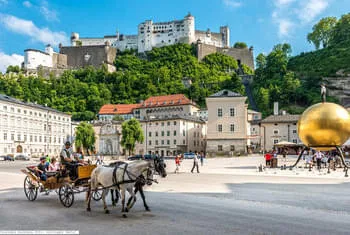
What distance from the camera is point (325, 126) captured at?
3.73 meters

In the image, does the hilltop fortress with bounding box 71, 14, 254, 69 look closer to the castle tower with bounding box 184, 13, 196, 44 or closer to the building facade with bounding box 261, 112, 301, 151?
the castle tower with bounding box 184, 13, 196, 44

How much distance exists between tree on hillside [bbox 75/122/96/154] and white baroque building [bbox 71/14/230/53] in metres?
72.5

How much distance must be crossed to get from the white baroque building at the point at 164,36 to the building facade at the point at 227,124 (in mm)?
81829

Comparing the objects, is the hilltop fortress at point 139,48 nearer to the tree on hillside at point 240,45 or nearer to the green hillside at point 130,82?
the green hillside at point 130,82

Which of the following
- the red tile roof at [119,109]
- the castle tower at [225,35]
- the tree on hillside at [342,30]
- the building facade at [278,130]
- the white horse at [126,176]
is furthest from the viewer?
the castle tower at [225,35]

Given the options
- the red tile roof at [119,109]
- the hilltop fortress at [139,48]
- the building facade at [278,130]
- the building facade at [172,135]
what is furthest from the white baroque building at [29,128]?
the hilltop fortress at [139,48]

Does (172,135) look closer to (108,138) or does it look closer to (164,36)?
(108,138)

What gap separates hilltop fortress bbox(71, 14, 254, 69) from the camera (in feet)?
448

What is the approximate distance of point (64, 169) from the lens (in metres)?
12.5

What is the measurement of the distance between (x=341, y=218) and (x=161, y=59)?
416 feet

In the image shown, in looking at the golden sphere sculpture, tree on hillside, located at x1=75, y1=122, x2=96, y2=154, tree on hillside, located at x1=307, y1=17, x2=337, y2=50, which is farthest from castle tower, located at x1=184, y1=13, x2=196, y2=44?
the golden sphere sculpture

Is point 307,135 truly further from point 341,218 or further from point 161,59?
point 161,59

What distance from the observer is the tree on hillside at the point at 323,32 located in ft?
396

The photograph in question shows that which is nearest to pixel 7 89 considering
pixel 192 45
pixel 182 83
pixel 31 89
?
pixel 31 89
